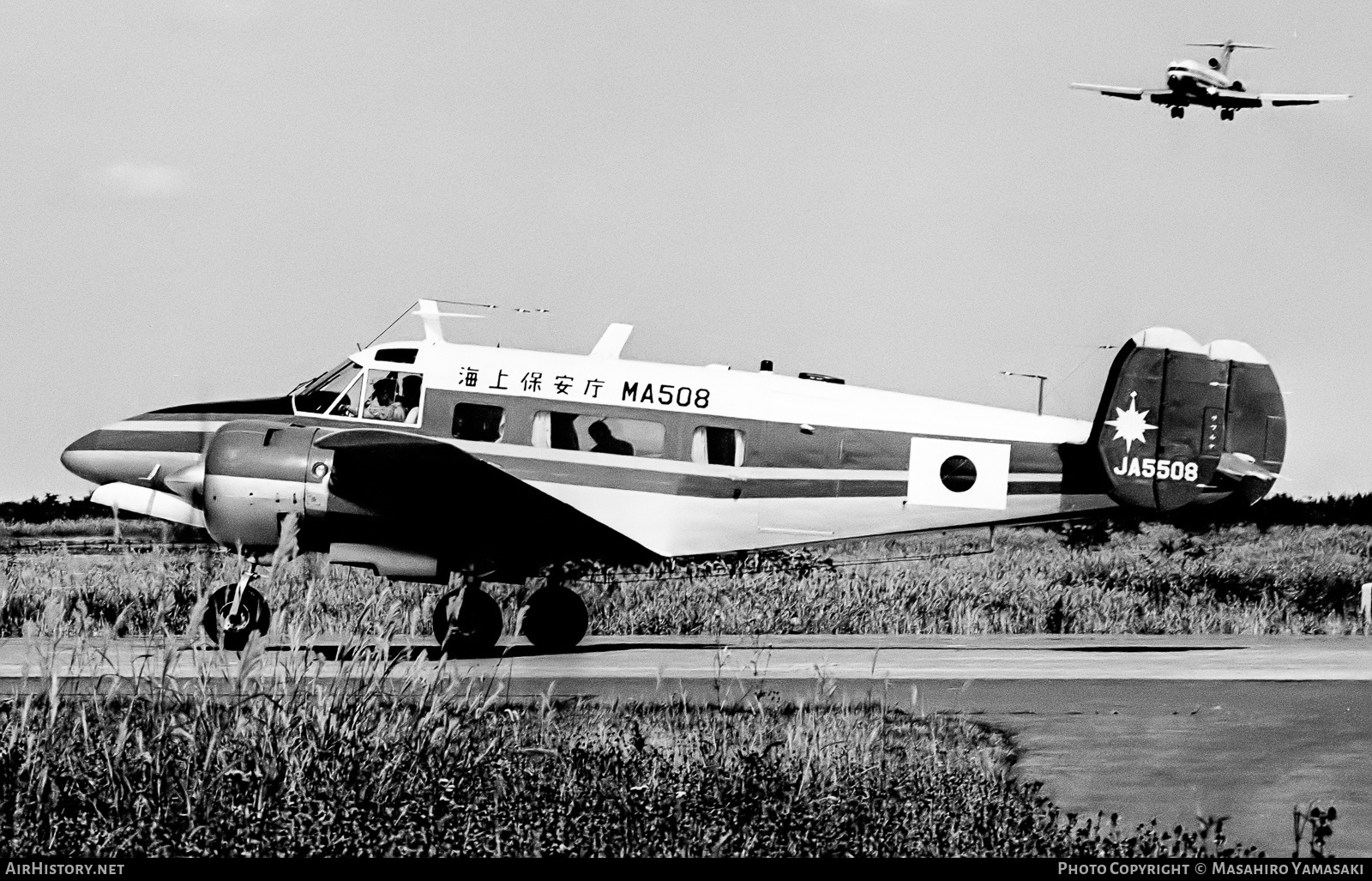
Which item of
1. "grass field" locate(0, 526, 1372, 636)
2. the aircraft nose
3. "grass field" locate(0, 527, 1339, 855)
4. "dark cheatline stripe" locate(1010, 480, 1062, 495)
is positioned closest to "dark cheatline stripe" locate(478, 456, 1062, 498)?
"dark cheatline stripe" locate(1010, 480, 1062, 495)

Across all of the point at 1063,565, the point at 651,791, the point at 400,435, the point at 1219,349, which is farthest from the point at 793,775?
the point at 1063,565

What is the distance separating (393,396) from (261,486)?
1841mm

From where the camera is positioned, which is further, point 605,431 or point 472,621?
point 605,431

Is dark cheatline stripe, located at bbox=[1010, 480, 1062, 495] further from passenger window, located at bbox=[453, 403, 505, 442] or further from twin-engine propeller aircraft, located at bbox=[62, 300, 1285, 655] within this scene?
passenger window, located at bbox=[453, 403, 505, 442]

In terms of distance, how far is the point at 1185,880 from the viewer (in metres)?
6.26

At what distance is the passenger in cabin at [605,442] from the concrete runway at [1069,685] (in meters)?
2.14

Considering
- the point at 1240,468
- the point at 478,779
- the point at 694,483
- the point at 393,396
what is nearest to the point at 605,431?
the point at 694,483

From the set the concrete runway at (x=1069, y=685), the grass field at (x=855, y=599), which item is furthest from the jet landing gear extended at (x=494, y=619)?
the grass field at (x=855, y=599)

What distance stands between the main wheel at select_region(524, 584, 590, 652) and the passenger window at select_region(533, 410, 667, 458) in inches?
71.1

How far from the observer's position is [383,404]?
16.5 meters

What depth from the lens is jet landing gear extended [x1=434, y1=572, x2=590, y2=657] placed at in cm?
1565

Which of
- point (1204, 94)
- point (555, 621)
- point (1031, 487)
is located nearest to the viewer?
point (1031, 487)

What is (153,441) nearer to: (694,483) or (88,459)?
(88,459)

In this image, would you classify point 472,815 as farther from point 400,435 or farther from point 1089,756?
point 400,435
